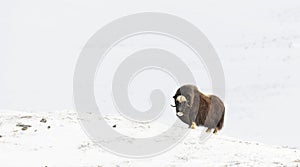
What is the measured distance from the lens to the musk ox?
626 inches

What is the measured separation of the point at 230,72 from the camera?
34812mm

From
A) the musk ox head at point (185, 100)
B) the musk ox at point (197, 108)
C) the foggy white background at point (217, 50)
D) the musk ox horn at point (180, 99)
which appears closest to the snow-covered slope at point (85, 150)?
the musk ox at point (197, 108)

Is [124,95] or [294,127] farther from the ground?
[124,95]

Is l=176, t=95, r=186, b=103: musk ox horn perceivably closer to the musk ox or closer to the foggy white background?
the musk ox

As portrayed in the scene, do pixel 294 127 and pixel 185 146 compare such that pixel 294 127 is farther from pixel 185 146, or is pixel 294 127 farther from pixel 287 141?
pixel 185 146

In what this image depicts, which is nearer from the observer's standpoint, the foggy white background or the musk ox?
the musk ox

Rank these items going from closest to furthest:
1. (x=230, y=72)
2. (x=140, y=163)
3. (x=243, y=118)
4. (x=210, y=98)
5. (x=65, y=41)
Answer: (x=140, y=163), (x=210, y=98), (x=243, y=118), (x=230, y=72), (x=65, y=41)

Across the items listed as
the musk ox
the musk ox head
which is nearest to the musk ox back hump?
the musk ox

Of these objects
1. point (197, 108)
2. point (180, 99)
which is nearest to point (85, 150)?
point (180, 99)

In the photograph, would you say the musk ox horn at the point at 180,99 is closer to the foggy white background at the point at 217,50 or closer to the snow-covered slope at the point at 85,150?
the snow-covered slope at the point at 85,150

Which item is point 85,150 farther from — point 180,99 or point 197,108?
point 197,108

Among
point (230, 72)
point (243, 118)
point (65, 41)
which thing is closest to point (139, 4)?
point (65, 41)

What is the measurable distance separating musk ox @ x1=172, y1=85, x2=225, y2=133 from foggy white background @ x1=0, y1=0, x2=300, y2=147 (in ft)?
20.5

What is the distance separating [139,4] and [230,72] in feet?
64.2
